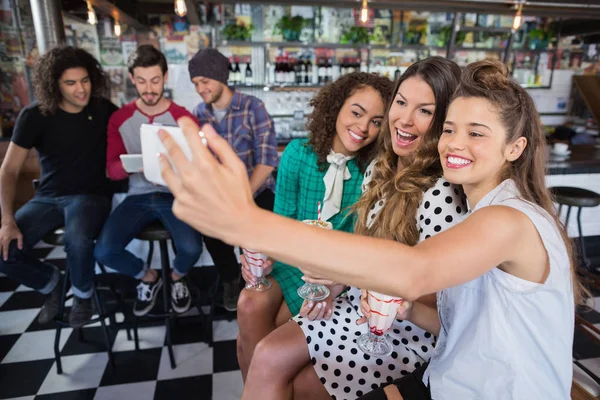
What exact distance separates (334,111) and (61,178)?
1.64 meters

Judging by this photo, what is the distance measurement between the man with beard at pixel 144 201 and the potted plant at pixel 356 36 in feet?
12.1

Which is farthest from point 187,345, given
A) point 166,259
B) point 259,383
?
point 259,383

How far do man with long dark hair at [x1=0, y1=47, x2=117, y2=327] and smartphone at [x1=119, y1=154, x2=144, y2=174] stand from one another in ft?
1.53

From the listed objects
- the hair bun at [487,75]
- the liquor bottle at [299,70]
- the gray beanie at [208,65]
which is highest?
the liquor bottle at [299,70]

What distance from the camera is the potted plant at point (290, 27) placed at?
532 centimetres

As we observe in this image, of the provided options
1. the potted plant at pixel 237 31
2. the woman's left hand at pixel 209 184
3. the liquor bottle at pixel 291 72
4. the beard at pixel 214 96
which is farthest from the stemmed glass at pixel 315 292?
the potted plant at pixel 237 31

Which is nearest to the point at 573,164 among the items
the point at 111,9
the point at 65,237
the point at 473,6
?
the point at 473,6

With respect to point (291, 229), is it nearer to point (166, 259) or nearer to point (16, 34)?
point (166, 259)

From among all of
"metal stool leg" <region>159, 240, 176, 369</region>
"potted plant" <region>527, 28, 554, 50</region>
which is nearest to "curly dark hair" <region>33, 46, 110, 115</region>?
"metal stool leg" <region>159, 240, 176, 369</region>

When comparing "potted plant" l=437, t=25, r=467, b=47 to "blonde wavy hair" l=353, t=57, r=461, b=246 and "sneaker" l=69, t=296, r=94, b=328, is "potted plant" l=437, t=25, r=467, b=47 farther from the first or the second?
"sneaker" l=69, t=296, r=94, b=328

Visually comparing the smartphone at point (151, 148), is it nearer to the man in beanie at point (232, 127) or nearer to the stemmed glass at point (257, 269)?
the stemmed glass at point (257, 269)

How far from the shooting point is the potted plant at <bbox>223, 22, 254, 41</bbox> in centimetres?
527

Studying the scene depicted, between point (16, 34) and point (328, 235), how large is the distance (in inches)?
209

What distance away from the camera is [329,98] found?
189cm
